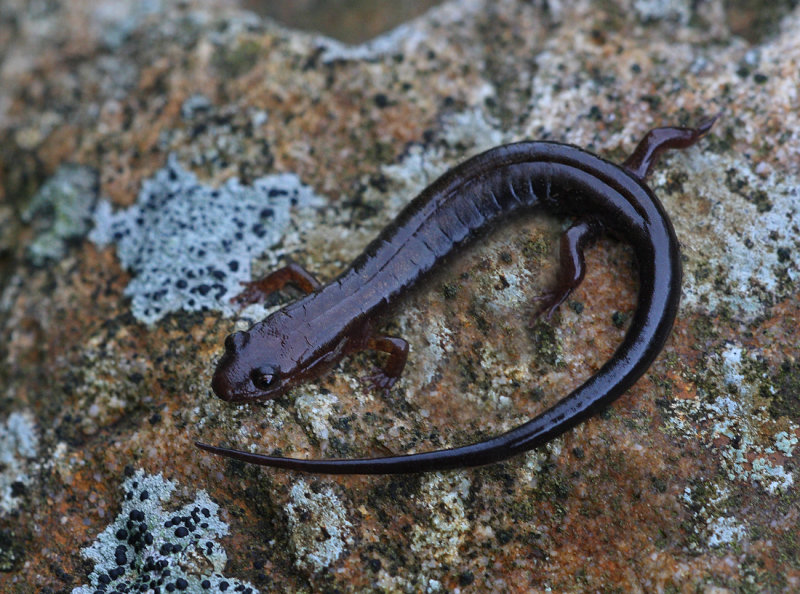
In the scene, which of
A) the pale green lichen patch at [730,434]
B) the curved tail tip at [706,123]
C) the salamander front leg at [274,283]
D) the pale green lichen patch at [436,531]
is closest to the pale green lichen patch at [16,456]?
the salamander front leg at [274,283]

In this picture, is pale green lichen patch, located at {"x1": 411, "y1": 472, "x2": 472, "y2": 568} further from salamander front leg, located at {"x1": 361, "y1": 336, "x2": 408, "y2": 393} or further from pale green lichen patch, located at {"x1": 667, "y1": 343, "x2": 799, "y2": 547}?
pale green lichen patch, located at {"x1": 667, "y1": 343, "x2": 799, "y2": 547}

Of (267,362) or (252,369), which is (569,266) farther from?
(252,369)

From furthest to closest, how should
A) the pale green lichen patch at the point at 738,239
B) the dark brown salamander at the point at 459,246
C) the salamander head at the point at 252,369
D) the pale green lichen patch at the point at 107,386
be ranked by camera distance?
the pale green lichen patch at the point at 107,386 → the pale green lichen patch at the point at 738,239 → the salamander head at the point at 252,369 → the dark brown salamander at the point at 459,246

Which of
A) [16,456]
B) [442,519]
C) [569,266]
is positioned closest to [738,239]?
[569,266]

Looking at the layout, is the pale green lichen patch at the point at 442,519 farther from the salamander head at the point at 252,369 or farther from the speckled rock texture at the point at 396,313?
the salamander head at the point at 252,369

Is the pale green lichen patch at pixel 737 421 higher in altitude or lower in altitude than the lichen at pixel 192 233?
lower

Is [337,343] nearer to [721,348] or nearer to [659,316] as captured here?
[659,316]
